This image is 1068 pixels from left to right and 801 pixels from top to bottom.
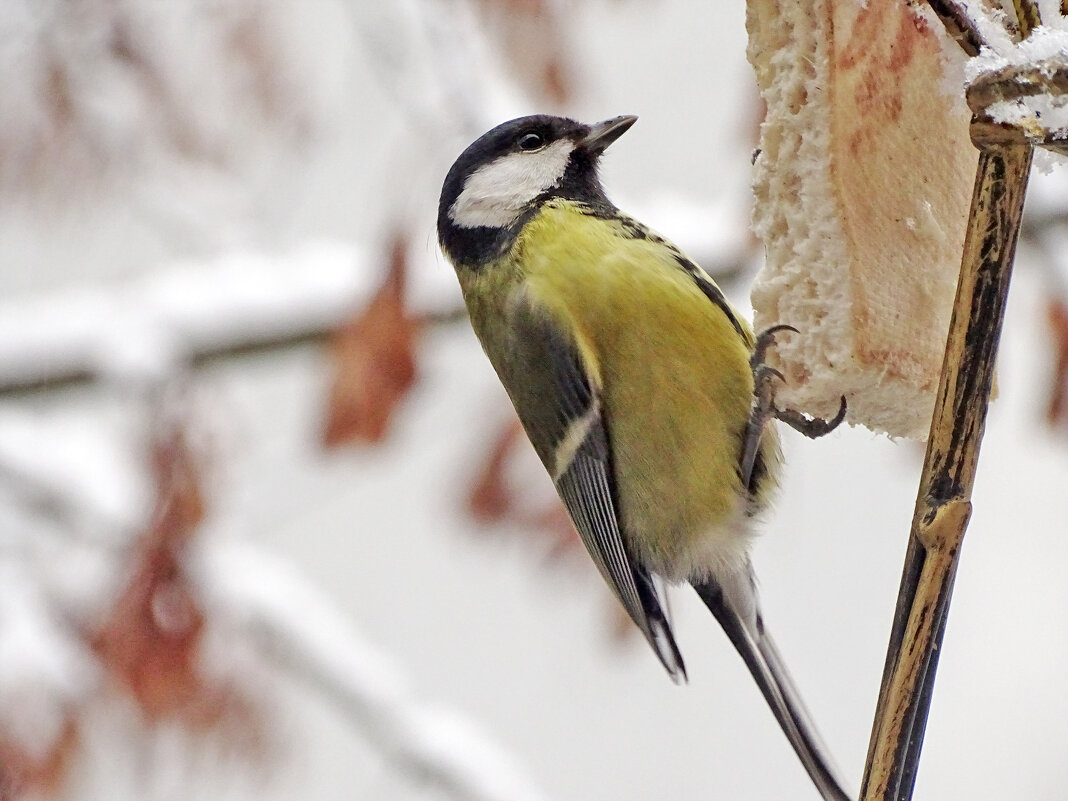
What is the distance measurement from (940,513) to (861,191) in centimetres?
28

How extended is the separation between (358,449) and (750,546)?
28.1 inches

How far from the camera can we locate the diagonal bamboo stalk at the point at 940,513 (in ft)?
1.56

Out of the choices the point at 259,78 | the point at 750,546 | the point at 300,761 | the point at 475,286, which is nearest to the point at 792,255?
the point at 750,546

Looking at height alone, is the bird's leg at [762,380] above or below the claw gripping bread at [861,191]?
below

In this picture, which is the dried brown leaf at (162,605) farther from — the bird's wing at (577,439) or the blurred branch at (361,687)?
the bird's wing at (577,439)

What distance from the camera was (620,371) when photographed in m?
1.11

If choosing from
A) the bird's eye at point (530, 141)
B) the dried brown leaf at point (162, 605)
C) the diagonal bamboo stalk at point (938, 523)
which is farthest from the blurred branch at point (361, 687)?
the diagonal bamboo stalk at point (938, 523)

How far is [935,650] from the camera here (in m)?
0.49

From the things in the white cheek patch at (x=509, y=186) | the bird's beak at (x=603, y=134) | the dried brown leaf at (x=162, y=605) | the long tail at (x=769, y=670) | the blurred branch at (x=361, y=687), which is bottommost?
the blurred branch at (x=361, y=687)

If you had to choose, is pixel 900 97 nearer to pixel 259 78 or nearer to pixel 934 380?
pixel 934 380

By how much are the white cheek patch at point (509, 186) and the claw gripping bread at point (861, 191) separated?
47cm

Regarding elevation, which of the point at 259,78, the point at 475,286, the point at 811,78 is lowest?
the point at 475,286

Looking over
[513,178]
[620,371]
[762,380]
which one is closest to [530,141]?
[513,178]

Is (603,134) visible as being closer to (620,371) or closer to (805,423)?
(620,371)
